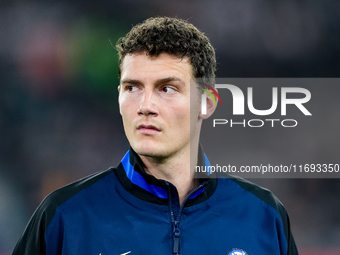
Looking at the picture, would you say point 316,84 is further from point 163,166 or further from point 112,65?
point 163,166

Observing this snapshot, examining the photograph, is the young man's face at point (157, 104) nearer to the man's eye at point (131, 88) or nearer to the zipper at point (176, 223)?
the man's eye at point (131, 88)

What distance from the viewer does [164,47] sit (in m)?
1.71

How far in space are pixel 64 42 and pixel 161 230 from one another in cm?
505

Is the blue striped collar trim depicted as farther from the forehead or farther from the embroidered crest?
the forehead

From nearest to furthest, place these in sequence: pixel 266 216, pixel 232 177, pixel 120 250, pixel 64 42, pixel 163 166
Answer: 1. pixel 120 250
2. pixel 163 166
3. pixel 266 216
4. pixel 232 177
5. pixel 64 42

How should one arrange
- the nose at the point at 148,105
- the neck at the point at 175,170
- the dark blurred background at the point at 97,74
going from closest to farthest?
1. the nose at the point at 148,105
2. the neck at the point at 175,170
3. the dark blurred background at the point at 97,74

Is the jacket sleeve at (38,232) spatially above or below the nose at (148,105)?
below

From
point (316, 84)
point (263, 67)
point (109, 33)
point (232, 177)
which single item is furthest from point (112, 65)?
point (232, 177)

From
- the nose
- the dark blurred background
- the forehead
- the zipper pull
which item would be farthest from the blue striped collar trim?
the dark blurred background

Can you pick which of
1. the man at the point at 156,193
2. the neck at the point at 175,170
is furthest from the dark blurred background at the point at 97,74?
the neck at the point at 175,170

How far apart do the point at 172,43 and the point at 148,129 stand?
40 cm

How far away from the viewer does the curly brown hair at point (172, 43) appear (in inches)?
67.5

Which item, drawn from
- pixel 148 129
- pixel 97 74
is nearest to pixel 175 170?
pixel 148 129

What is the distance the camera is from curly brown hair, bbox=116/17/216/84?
171cm
